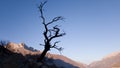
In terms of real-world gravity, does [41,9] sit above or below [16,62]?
above

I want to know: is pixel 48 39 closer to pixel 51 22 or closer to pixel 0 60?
pixel 51 22

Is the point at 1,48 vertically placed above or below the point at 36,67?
above

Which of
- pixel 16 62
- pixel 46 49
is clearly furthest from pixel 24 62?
pixel 46 49

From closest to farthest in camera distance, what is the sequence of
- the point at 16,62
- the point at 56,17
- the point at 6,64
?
1. the point at 6,64
2. the point at 16,62
3. the point at 56,17

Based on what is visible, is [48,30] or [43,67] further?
[48,30]

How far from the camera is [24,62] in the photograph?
30.2 metres

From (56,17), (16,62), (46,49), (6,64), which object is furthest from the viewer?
(56,17)

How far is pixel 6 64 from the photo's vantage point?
26984 millimetres

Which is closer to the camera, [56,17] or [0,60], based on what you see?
[0,60]

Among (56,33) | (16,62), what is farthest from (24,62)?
(56,33)

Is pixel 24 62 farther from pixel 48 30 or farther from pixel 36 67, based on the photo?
pixel 48 30

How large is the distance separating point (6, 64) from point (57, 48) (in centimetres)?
1306

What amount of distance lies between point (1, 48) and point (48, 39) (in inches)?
297

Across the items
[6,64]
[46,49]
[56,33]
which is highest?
[56,33]
